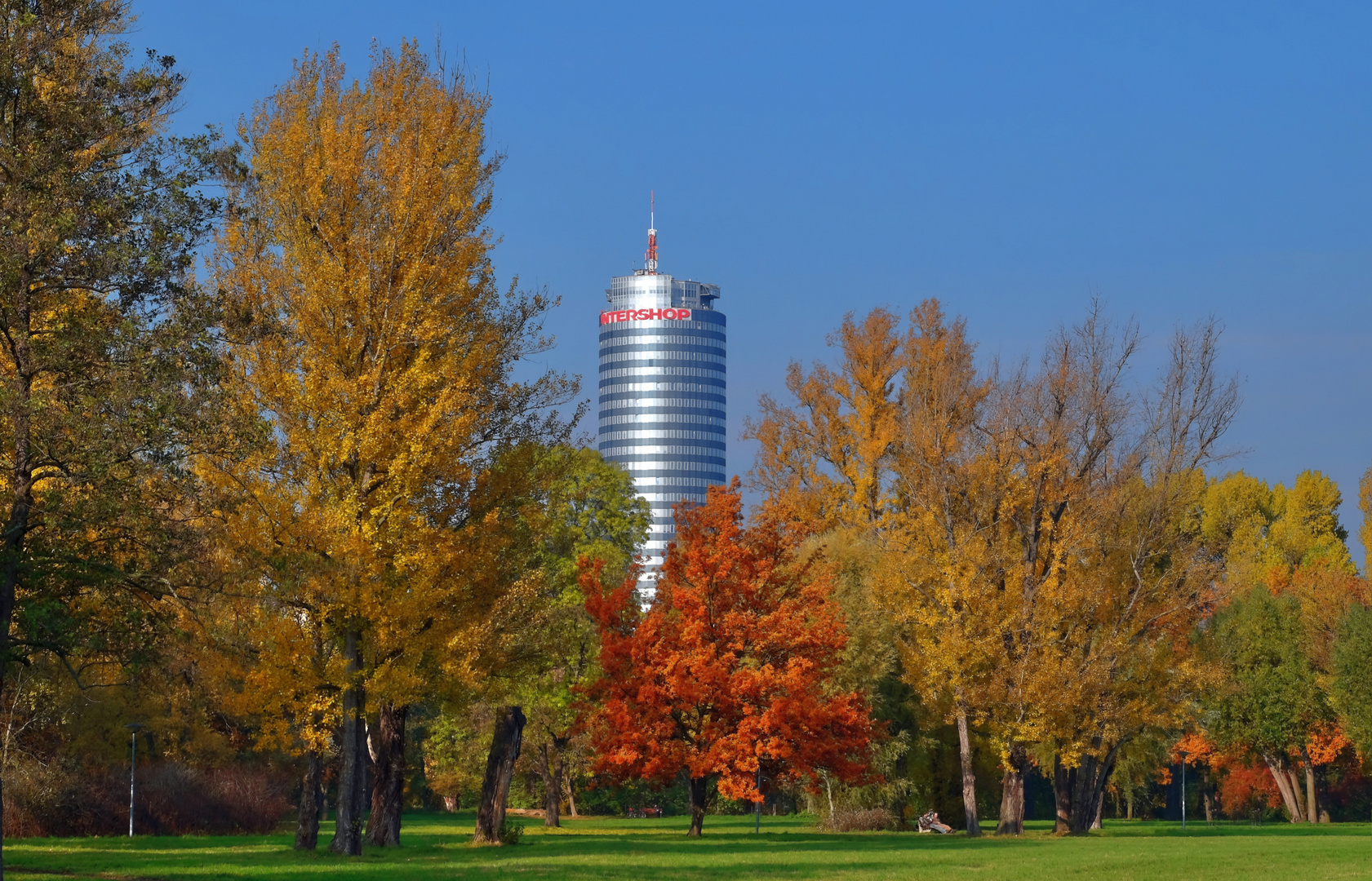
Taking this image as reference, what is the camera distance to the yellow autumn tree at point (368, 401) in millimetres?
20906

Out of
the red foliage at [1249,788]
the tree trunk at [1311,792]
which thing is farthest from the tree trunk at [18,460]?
the red foliage at [1249,788]

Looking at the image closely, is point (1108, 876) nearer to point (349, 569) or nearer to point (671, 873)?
point (671, 873)

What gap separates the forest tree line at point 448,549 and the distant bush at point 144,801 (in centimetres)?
15

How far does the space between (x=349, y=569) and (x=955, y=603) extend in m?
22.9

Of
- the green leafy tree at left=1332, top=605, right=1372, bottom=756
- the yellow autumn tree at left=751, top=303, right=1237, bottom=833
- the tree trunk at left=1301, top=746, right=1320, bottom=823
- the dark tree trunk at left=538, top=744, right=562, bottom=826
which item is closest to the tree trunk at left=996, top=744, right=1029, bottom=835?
the yellow autumn tree at left=751, top=303, right=1237, bottom=833

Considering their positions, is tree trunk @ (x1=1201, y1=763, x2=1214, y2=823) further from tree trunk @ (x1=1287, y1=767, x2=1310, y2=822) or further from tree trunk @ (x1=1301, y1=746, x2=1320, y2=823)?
tree trunk @ (x1=1301, y1=746, x2=1320, y2=823)

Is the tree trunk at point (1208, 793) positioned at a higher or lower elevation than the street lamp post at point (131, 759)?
lower

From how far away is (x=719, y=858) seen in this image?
24.6 metres

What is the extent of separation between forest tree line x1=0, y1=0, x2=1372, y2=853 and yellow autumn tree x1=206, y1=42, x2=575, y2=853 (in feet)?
0.25

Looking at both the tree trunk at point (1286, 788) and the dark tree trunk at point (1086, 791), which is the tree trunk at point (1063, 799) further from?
the tree trunk at point (1286, 788)

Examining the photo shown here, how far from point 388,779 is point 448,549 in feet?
31.6

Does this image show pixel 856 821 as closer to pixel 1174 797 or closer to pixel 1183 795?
pixel 1183 795

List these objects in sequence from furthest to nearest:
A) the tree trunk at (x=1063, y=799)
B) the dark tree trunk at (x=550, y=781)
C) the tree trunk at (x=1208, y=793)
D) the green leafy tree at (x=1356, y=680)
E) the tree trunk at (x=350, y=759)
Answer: the tree trunk at (x=1208, y=793) < the green leafy tree at (x=1356, y=680) < the dark tree trunk at (x=550, y=781) < the tree trunk at (x=1063, y=799) < the tree trunk at (x=350, y=759)

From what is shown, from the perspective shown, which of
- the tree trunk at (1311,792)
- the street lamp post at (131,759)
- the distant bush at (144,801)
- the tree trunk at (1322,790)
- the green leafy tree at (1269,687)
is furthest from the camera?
the tree trunk at (1322,790)
